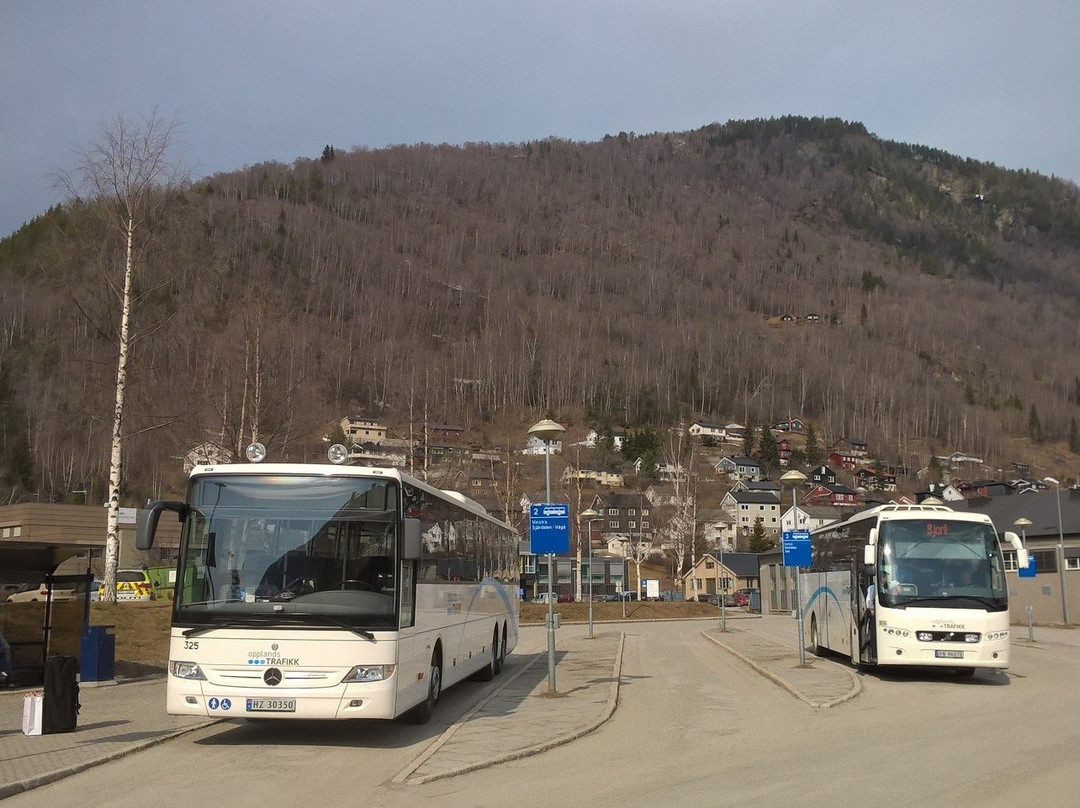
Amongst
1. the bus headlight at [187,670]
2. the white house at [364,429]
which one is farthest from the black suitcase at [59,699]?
the white house at [364,429]

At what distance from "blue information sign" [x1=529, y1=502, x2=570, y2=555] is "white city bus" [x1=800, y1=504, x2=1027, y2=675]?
5.51m

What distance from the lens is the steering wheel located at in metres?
10.9

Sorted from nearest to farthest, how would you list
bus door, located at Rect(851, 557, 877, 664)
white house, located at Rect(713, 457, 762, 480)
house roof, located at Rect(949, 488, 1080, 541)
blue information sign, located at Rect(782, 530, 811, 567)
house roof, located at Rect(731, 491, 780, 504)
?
bus door, located at Rect(851, 557, 877, 664) → blue information sign, located at Rect(782, 530, 811, 567) → house roof, located at Rect(949, 488, 1080, 541) → house roof, located at Rect(731, 491, 780, 504) → white house, located at Rect(713, 457, 762, 480)

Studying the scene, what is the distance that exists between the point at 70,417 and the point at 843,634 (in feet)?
71.1

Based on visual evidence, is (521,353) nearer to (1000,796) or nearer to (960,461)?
(960,461)

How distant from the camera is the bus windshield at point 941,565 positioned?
18.0 m

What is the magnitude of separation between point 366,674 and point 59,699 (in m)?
3.80

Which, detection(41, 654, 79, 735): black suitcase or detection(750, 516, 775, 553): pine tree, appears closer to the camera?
detection(41, 654, 79, 735): black suitcase

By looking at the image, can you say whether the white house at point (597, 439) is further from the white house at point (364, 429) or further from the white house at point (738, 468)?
the white house at point (364, 429)

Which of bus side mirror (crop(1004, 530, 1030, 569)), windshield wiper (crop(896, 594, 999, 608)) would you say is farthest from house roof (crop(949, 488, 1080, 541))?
windshield wiper (crop(896, 594, 999, 608))

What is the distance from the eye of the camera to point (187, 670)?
10.7 m

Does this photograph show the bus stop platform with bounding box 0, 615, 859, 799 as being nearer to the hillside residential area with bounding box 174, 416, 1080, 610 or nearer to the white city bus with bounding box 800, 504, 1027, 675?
the white city bus with bounding box 800, 504, 1027, 675

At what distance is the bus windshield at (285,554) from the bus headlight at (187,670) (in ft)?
1.46

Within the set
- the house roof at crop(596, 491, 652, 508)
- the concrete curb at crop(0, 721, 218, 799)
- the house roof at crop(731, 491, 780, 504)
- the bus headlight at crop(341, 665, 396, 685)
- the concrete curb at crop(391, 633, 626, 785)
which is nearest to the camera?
the concrete curb at crop(0, 721, 218, 799)
